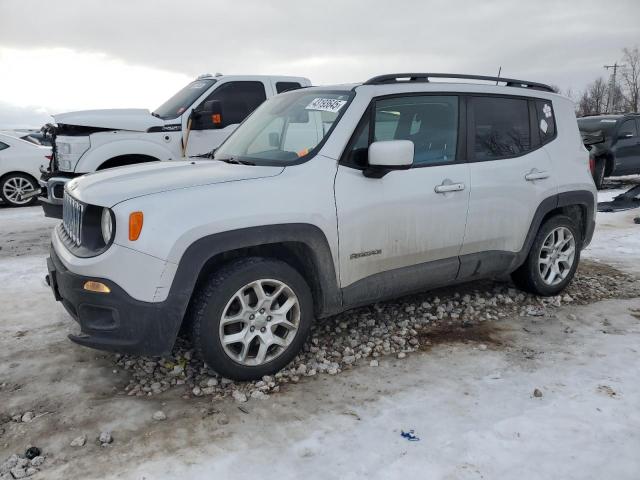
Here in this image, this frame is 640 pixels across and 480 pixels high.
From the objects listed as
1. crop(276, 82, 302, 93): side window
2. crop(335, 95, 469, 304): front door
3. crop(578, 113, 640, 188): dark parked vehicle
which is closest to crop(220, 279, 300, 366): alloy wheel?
crop(335, 95, 469, 304): front door

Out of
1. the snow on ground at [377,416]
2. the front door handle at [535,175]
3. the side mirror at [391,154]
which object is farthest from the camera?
the front door handle at [535,175]

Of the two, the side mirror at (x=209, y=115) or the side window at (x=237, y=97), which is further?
the side window at (x=237, y=97)

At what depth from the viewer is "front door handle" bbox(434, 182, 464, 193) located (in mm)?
3820

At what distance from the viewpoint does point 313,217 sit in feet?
10.8

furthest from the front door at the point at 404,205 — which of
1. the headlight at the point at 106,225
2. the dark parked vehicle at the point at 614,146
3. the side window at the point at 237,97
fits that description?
the dark parked vehicle at the point at 614,146

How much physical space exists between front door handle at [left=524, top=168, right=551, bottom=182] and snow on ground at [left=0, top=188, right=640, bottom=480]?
1.22 meters

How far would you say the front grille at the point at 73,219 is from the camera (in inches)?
126

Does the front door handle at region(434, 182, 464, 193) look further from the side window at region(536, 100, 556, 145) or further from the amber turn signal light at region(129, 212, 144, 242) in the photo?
the amber turn signal light at region(129, 212, 144, 242)

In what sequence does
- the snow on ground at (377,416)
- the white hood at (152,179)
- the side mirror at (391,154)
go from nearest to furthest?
the snow on ground at (377,416) < the white hood at (152,179) < the side mirror at (391,154)

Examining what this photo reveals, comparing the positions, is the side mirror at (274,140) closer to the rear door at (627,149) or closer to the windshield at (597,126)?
the windshield at (597,126)

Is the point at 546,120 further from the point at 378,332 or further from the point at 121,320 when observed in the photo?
the point at 121,320

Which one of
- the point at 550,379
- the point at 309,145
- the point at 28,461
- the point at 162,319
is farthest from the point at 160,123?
the point at 550,379

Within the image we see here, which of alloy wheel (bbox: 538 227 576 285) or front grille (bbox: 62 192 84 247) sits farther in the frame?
alloy wheel (bbox: 538 227 576 285)

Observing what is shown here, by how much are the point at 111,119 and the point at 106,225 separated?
449cm
